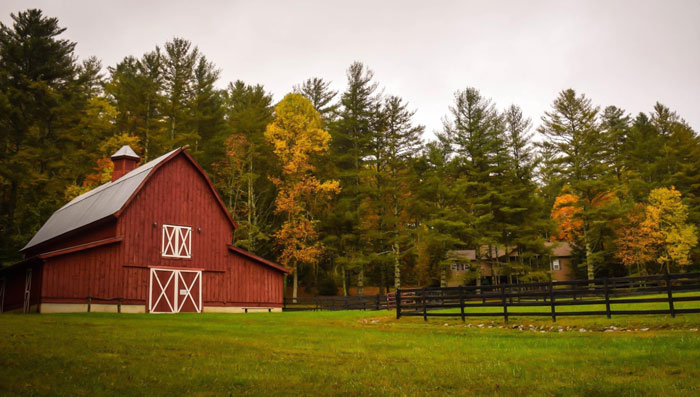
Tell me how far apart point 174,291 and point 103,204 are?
22.4 feet

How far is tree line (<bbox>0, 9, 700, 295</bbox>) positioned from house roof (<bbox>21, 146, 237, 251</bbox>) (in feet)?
18.0

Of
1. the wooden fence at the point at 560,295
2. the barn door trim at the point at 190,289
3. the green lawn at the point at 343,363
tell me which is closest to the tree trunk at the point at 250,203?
the barn door trim at the point at 190,289

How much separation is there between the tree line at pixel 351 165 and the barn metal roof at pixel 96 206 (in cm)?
507

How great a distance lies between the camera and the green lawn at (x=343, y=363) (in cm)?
716

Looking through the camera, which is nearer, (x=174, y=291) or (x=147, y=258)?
(x=147, y=258)

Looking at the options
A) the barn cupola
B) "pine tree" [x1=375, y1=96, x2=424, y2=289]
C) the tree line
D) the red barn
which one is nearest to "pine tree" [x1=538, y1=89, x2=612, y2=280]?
the tree line

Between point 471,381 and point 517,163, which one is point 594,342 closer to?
point 471,381

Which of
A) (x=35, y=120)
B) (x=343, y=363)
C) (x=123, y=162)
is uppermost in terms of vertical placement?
(x=35, y=120)

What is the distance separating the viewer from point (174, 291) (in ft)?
90.6

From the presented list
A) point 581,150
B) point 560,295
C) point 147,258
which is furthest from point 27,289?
point 581,150

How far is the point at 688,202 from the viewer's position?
4759 cm

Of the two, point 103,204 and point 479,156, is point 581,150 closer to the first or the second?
point 479,156

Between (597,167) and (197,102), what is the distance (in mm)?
37188

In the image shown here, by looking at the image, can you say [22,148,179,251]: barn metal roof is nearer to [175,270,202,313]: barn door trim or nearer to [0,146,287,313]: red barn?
[0,146,287,313]: red barn
